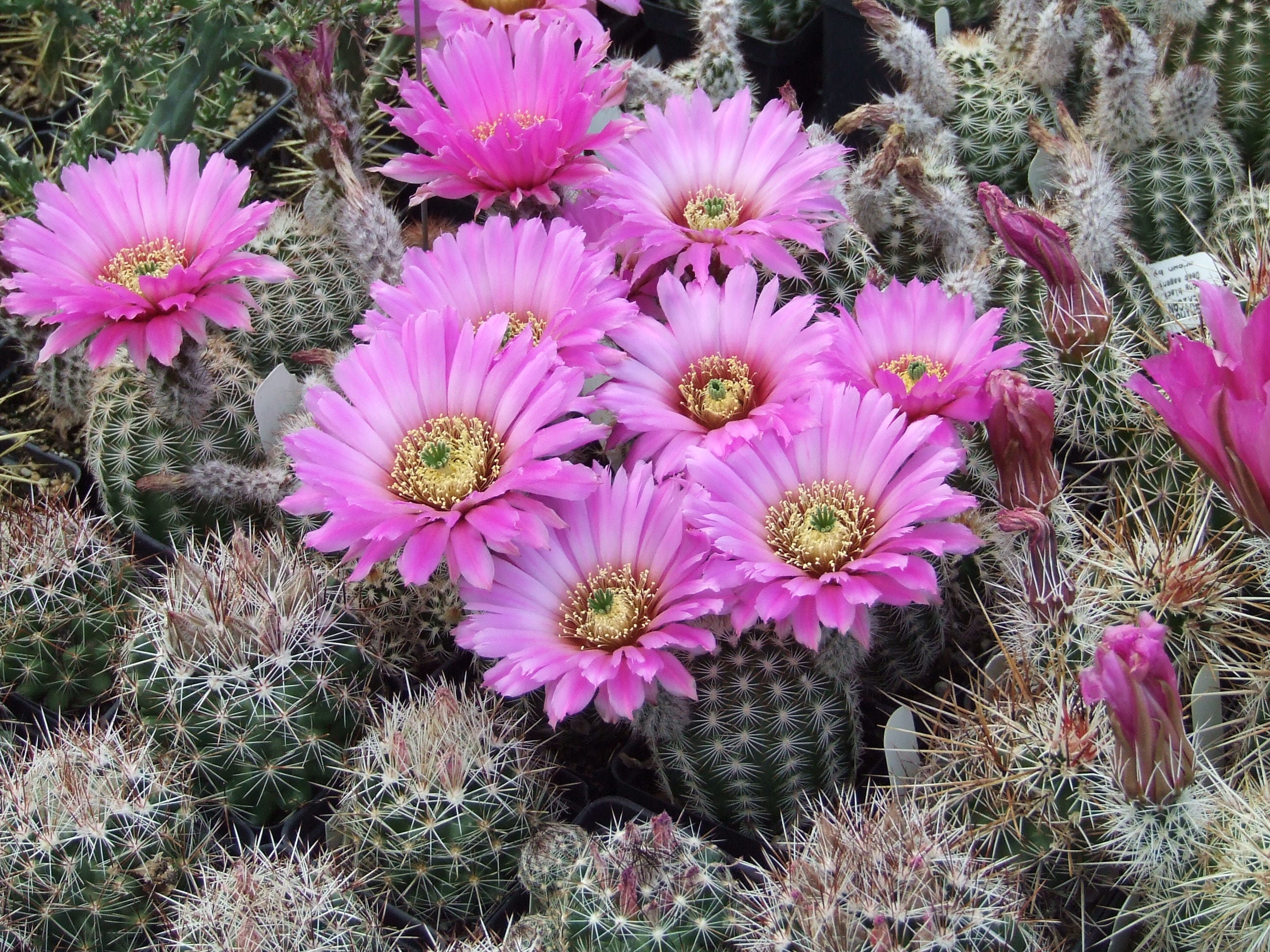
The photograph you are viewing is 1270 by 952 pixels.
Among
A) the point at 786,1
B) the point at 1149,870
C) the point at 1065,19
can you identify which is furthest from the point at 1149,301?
the point at 786,1

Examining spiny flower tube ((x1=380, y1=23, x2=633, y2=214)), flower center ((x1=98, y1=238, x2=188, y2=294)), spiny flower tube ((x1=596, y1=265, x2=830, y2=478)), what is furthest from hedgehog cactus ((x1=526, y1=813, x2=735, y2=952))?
flower center ((x1=98, y1=238, x2=188, y2=294))

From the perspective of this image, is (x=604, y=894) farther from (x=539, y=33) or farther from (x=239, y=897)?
(x=539, y=33)

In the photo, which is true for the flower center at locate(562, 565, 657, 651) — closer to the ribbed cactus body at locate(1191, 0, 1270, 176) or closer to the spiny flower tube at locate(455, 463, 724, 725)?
the spiny flower tube at locate(455, 463, 724, 725)

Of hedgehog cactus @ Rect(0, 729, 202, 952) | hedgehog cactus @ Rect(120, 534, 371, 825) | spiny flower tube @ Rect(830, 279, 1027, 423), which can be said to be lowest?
hedgehog cactus @ Rect(0, 729, 202, 952)

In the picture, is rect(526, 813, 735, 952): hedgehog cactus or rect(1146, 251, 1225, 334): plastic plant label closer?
rect(526, 813, 735, 952): hedgehog cactus

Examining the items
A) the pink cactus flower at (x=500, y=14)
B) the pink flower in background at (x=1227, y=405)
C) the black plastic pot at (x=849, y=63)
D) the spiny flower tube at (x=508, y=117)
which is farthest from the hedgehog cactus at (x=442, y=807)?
the black plastic pot at (x=849, y=63)

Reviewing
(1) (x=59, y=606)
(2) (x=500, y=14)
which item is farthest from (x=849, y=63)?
(1) (x=59, y=606)

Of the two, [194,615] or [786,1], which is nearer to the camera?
[194,615]
